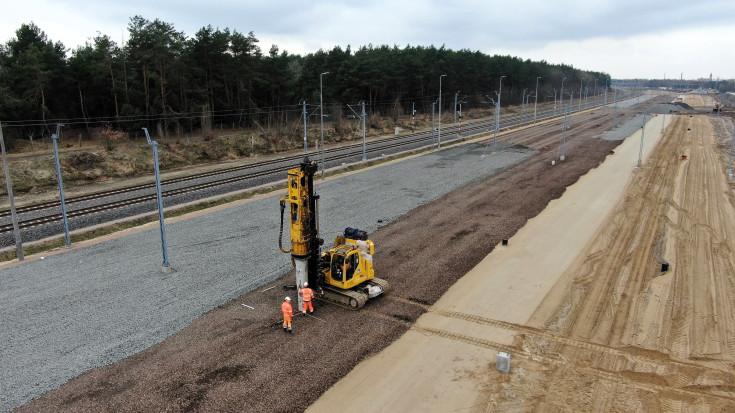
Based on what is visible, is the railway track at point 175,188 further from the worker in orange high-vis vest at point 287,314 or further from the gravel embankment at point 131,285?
the worker in orange high-vis vest at point 287,314

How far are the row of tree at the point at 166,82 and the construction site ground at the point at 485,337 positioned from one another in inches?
1566

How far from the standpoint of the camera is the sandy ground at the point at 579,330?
1258cm

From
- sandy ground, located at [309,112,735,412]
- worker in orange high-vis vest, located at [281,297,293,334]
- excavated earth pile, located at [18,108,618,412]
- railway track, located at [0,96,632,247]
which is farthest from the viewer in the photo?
railway track, located at [0,96,632,247]

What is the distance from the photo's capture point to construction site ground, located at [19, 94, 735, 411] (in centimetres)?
1238

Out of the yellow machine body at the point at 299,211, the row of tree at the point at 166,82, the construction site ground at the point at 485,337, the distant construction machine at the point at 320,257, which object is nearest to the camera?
the construction site ground at the point at 485,337

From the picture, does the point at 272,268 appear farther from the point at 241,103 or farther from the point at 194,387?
the point at 241,103

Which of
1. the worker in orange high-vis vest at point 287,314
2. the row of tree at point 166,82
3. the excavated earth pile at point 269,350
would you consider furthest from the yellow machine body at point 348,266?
the row of tree at point 166,82

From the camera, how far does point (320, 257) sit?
17.5m

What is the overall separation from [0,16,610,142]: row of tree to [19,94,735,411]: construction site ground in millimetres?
39778

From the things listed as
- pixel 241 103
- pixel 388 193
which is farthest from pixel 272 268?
pixel 241 103

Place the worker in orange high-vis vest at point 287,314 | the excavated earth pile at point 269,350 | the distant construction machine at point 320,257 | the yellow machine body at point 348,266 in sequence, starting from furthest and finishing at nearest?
the yellow machine body at point 348,266 → the distant construction machine at point 320,257 → the worker in orange high-vis vest at point 287,314 → the excavated earth pile at point 269,350

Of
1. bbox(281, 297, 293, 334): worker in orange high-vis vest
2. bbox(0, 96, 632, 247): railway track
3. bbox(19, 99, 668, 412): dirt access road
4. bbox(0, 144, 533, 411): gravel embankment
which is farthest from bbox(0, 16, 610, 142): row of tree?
bbox(281, 297, 293, 334): worker in orange high-vis vest

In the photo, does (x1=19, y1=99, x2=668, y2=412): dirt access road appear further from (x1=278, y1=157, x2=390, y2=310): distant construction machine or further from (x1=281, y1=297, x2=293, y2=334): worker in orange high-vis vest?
(x1=278, y1=157, x2=390, y2=310): distant construction machine

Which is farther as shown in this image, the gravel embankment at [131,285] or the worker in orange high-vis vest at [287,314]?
the worker in orange high-vis vest at [287,314]
